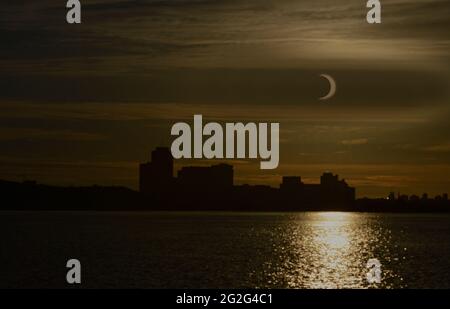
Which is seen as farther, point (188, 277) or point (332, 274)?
point (332, 274)

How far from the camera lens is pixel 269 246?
130250 millimetres

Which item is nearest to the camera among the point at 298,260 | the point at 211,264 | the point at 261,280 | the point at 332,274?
the point at 261,280
